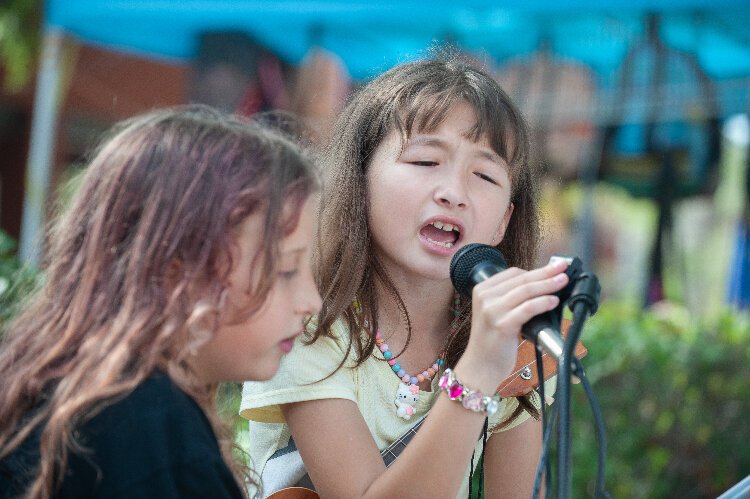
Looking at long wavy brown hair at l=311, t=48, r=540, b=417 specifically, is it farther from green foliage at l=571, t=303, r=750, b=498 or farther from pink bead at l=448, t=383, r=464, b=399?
green foliage at l=571, t=303, r=750, b=498

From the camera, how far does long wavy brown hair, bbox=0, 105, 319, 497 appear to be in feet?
4.67

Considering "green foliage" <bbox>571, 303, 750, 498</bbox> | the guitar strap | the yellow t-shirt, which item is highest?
the yellow t-shirt

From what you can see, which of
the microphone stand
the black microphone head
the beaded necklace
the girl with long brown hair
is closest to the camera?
the microphone stand

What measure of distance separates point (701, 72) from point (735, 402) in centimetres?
193

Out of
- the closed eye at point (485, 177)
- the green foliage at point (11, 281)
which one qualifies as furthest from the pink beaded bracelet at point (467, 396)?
the green foliage at point (11, 281)

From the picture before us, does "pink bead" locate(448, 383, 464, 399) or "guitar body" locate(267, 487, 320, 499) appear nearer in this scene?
"pink bead" locate(448, 383, 464, 399)

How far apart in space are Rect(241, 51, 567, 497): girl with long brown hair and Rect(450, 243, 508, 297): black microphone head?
24 cm

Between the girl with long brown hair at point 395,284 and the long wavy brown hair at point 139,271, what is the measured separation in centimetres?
34

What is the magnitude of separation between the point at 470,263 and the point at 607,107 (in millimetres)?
4333

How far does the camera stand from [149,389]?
55.8 inches

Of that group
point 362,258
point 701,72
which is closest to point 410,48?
→ point 701,72

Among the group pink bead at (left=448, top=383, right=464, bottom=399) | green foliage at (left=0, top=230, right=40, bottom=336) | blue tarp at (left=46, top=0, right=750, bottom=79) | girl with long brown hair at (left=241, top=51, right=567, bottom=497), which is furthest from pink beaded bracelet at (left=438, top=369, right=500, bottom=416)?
blue tarp at (left=46, top=0, right=750, bottom=79)

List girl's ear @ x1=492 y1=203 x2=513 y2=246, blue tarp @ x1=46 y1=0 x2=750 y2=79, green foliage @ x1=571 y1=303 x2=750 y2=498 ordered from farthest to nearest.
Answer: blue tarp @ x1=46 y1=0 x2=750 y2=79 < green foliage @ x1=571 y1=303 x2=750 y2=498 < girl's ear @ x1=492 y1=203 x2=513 y2=246

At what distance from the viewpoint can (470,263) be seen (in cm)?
164
